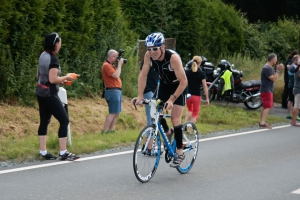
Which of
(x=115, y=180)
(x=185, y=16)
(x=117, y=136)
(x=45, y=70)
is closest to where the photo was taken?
(x=115, y=180)

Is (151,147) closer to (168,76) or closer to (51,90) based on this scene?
(168,76)

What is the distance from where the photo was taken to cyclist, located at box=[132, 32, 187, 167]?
871 centimetres

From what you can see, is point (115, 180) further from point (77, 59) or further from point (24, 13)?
point (77, 59)

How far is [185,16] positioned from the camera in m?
22.9

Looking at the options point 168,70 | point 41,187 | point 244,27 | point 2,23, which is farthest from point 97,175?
point 244,27

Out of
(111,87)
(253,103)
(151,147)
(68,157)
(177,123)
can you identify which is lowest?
(253,103)

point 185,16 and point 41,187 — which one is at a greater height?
point 185,16

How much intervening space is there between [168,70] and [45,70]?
2015 millimetres

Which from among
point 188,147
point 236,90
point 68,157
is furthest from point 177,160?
point 236,90

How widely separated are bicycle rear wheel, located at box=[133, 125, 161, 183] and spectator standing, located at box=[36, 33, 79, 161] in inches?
67.2

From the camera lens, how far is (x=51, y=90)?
32.7 feet

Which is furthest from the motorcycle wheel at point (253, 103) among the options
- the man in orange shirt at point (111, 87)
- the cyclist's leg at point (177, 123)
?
the cyclist's leg at point (177, 123)

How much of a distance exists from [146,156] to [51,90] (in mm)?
2103

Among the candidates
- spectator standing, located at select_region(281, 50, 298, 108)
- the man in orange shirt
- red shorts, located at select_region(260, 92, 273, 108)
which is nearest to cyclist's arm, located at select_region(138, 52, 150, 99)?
the man in orange shirt
